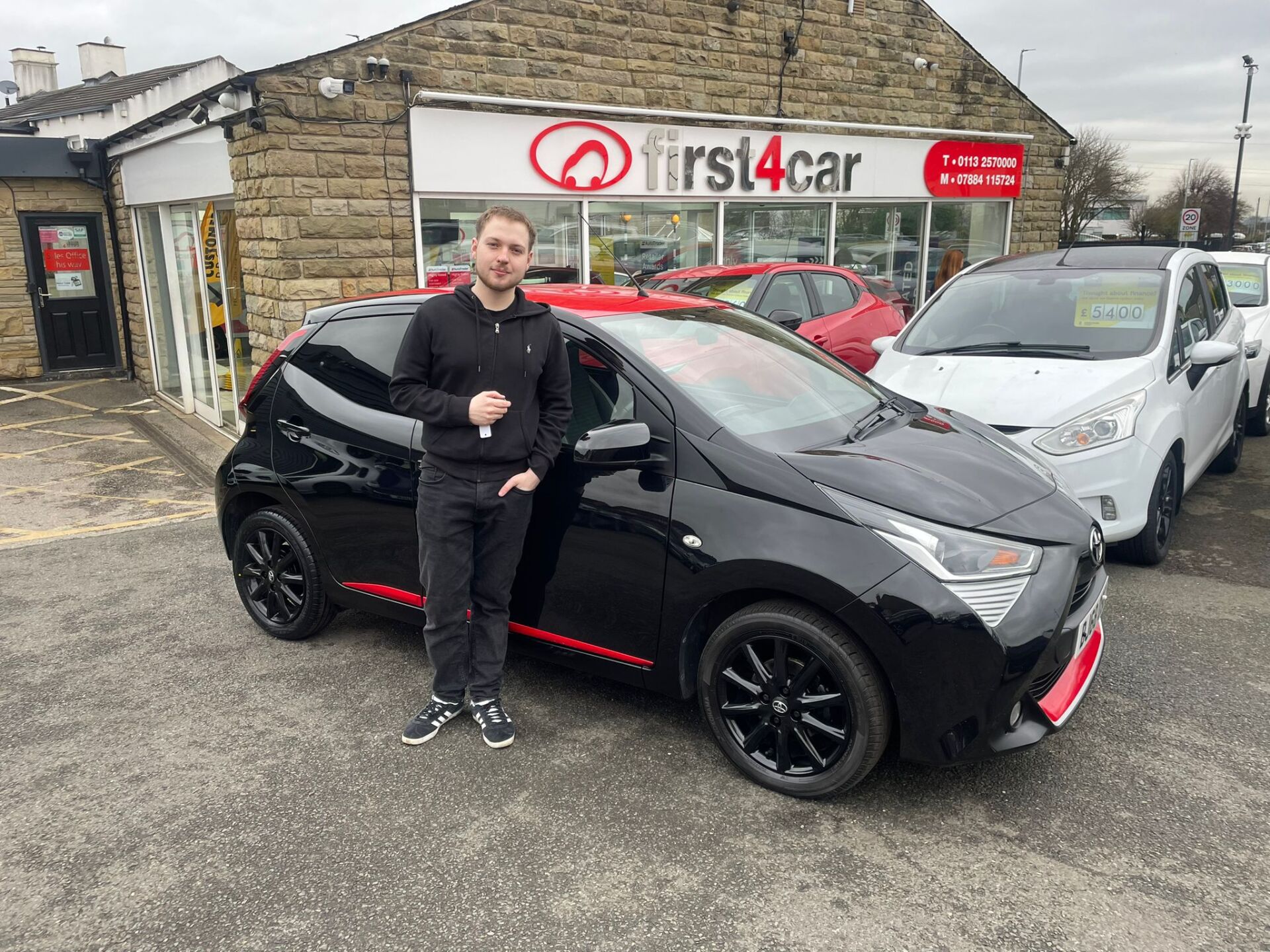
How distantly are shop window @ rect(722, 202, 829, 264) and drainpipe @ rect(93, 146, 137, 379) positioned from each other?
8.19m

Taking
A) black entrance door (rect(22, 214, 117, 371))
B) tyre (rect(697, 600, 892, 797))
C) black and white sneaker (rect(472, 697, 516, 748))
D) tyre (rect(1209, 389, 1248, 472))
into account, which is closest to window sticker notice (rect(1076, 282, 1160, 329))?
tyre (rect(1209, 389, 1248, 472))

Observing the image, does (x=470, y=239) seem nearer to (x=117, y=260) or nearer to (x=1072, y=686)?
(x=117, y=260)

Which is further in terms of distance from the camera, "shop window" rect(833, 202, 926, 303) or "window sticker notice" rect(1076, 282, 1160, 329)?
"shop window" rect(833, 202, 926, 303)

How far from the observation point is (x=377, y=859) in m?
2.79

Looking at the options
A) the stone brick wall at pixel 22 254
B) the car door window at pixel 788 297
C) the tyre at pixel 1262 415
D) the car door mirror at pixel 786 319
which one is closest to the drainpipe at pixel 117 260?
the stone brick wall at pixel 22 254

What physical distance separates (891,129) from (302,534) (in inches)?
417

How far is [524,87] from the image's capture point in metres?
9.19

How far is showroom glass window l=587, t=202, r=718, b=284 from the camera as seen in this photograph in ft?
33.3

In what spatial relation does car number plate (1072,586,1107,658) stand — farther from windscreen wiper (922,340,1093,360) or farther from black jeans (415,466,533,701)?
windscreen wiper (922,340,1093,360)

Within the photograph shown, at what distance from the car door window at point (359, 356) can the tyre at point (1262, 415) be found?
7.80m

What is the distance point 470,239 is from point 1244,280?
7537mm

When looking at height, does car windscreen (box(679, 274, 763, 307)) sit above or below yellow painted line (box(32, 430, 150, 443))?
above

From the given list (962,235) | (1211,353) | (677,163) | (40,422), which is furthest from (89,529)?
(962,235)

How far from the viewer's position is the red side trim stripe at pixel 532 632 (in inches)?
132
